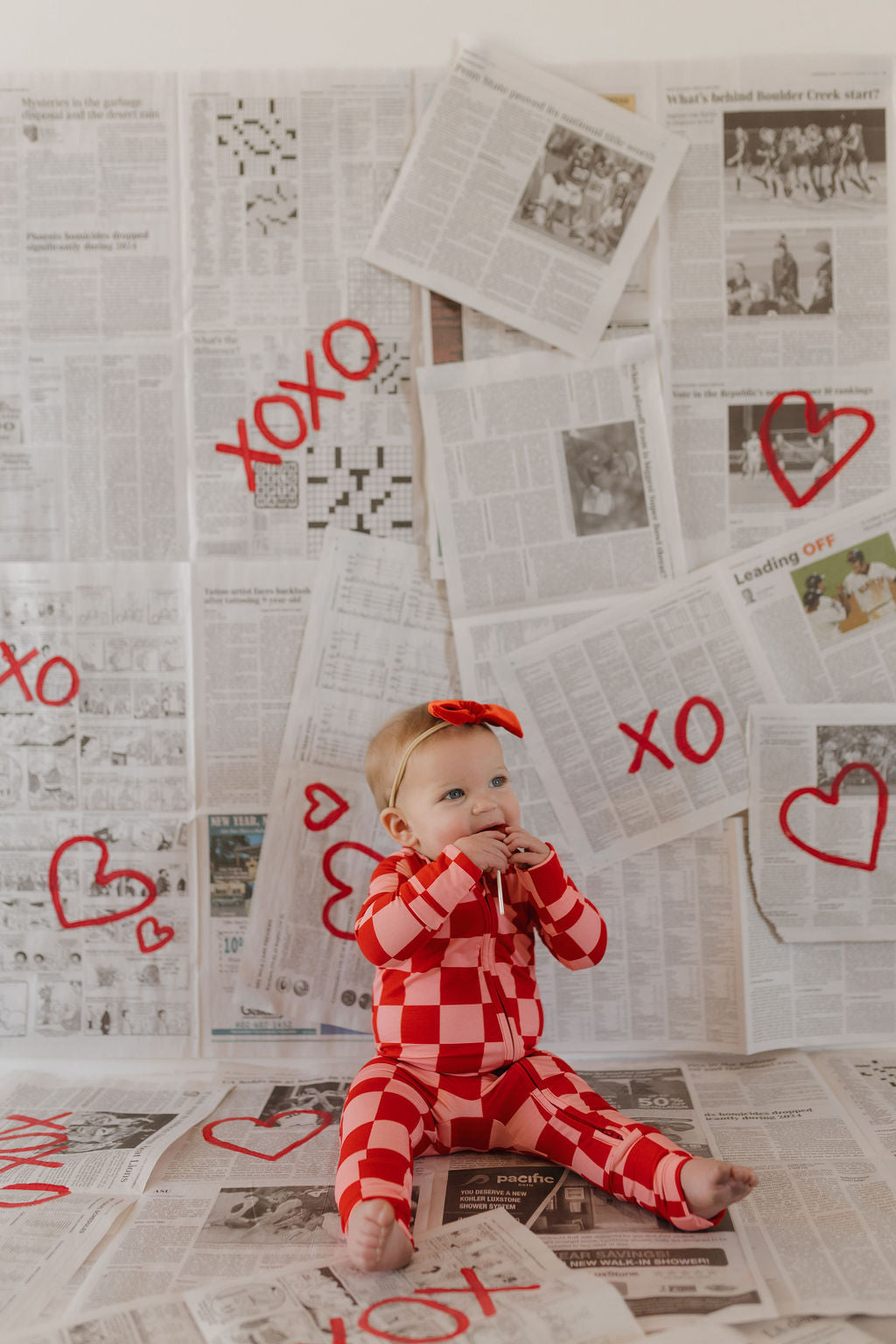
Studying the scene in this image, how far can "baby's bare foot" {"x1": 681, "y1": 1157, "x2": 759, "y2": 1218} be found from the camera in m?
0.84

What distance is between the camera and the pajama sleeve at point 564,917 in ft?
3.42

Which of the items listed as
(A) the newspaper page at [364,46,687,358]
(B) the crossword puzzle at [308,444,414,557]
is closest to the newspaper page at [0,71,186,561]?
(B) the crossword puzzle at [308,444,414,557]

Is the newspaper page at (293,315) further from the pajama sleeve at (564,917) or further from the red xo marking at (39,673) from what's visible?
the pajama sleeve at (564,917)

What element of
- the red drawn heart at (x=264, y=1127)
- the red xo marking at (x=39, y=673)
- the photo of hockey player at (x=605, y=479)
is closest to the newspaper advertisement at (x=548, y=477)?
the photo of hockey player at (x=605, y=479)

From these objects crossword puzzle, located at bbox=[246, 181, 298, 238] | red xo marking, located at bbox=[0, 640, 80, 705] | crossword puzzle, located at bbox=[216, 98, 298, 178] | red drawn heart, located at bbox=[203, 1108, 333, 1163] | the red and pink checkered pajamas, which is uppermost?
crossword puzzle, located at bbox=[216, 98, 298, 178]

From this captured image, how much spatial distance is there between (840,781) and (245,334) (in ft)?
3.16

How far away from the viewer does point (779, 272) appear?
126 cm

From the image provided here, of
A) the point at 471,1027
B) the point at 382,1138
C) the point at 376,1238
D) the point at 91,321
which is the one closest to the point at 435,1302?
the point at 376,1238

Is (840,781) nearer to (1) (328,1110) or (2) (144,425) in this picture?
(1) (328,1110)

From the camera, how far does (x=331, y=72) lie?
125 centimetres

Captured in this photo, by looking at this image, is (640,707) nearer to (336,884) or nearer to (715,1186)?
(336,884)

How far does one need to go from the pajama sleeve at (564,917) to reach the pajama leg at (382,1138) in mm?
213

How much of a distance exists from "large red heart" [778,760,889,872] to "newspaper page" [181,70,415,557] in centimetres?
60

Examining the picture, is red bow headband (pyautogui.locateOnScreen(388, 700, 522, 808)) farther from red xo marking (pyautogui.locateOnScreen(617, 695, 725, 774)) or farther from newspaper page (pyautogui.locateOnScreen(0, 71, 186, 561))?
newspaper page (pyautogui.locateOnScreen(0, 71, 186, 561))
